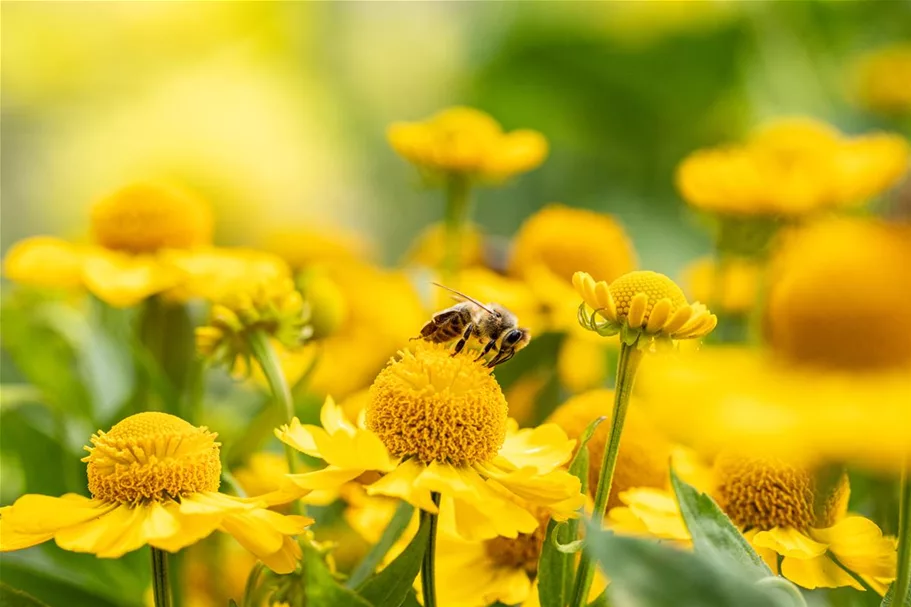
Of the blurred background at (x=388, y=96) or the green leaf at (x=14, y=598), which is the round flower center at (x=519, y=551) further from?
the blurred background at (x=388, y=96)

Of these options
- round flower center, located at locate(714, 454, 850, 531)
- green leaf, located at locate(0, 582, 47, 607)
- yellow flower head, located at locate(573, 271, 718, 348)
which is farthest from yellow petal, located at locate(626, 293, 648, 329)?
green leaf, located at locate(0, 582, 47, 607)

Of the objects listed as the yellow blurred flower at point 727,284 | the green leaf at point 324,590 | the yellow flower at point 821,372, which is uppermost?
the yellow flower at point 821,372

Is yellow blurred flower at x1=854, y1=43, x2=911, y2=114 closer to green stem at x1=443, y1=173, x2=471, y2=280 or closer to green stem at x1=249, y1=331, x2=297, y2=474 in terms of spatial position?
green stem at x1=443, y1=173, x2=471, y2=280

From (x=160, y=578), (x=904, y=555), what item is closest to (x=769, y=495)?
(x=904, y=555)

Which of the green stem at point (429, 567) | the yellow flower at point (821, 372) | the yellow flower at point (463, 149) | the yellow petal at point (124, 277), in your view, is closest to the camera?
the yellow flower at point (821, 372)

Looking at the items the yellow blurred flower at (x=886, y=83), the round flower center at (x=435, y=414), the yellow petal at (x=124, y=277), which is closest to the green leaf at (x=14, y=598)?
the round flower center at (x=435, y=414)

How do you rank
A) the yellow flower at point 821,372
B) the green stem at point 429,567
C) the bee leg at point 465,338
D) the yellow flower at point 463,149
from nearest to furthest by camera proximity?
1. the yellow flower at point 821,372
2. the green stem at point 429,567
3. the bee leg at point 465,338
4. the yellow flower at point 463,149
